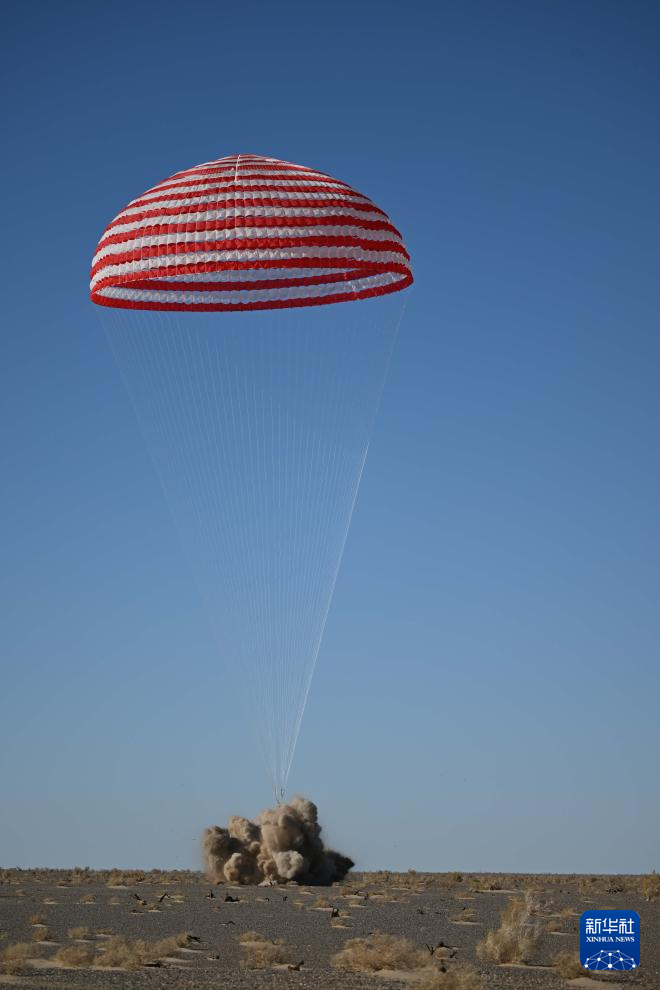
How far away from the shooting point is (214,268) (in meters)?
26.6

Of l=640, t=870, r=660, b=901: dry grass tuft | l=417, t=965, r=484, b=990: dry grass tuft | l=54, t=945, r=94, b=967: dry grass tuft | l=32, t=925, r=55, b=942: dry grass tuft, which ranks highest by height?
l=640, t=870, r=660, b=901: dry grass tuft

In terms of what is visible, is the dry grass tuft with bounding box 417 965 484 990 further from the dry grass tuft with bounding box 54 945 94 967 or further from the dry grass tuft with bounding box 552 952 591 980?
the dry grass tuft with bounding box 54 945 94 967

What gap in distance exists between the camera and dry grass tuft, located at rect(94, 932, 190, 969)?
945 inches

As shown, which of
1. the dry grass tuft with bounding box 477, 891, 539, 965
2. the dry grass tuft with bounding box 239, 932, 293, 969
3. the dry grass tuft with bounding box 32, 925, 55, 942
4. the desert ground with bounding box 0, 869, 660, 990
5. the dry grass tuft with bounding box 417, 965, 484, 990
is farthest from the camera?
the dry grass tuft with bounding box 32, 925, 55, 942

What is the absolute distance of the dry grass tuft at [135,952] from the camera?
24.0m

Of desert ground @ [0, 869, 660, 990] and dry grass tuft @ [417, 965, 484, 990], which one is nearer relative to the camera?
dry grass tuft @ [417, 965, 484, 990]

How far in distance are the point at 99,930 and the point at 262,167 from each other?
18.4 meters

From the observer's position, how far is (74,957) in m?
24.3

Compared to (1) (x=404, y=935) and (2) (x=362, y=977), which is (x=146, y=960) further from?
(1) (x=404, y=935)

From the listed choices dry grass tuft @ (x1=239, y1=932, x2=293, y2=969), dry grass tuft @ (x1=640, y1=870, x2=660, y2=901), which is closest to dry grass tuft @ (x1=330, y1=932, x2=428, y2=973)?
dry grass tuft @ (x1=239, y1=932, x2=293, y2=969)

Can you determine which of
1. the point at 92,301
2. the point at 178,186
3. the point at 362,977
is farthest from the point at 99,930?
the point at 178,186

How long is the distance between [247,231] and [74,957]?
593 inches

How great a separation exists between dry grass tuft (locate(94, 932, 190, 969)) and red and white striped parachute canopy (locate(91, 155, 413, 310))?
13828 millimetres

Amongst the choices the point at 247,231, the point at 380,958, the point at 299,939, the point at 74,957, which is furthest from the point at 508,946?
the point at 247,231
